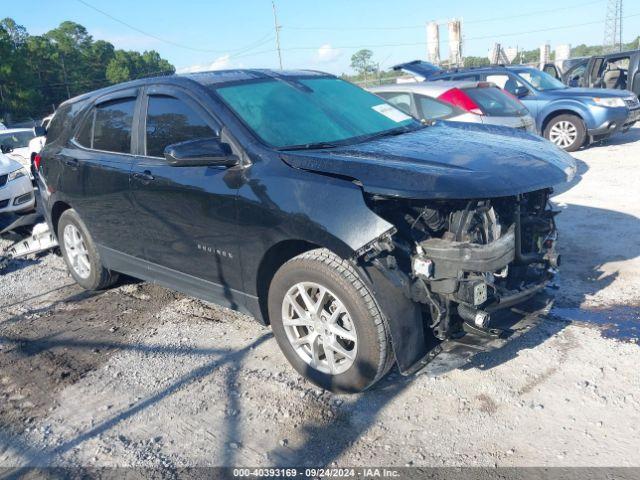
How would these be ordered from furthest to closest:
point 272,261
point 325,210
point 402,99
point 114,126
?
point 402,99 < point 114,126 < point 272,261 < point 325,210

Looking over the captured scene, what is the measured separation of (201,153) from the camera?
3438mm

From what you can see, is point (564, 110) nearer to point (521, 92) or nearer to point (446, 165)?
point (521, 92)

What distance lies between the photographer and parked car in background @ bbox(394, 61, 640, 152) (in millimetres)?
10953

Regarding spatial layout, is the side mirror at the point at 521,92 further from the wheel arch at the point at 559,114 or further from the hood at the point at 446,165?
the hood at the point at 446,165

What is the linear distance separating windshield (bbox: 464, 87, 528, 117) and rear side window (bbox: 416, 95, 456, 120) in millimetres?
466

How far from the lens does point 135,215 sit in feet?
14.5

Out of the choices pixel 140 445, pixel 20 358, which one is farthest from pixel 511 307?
pixel 20 358

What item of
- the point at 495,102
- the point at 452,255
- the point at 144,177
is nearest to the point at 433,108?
the point at 495,102

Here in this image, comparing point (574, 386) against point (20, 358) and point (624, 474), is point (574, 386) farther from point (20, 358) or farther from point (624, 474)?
point (20, 358)

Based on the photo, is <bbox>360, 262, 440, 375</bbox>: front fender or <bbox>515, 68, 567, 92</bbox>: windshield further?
<bbox>515, 68, 567, 92</bbox>: windshield

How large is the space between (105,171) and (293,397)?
246 centimetres

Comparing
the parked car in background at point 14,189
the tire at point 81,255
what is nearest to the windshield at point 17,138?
the parked car in background at point 14,189

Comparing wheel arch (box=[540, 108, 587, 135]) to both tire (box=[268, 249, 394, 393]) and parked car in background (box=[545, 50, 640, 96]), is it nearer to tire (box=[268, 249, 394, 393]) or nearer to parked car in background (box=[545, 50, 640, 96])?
parked car in background (box=[545, 50, 640, 96])

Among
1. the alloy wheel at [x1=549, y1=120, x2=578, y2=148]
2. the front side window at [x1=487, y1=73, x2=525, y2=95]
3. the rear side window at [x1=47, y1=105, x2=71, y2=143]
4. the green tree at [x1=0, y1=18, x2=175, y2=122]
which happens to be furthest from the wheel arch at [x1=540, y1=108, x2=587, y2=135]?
the green tree at [x1=0, y1=18, x2=175, y2=122]
